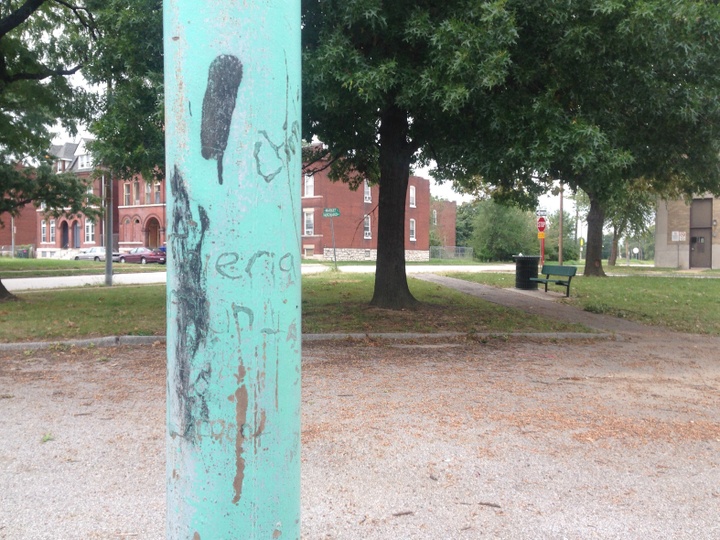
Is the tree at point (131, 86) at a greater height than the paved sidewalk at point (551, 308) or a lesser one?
greater

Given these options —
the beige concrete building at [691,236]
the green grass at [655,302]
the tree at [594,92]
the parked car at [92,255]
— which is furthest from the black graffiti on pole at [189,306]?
the parked car at [92,255]

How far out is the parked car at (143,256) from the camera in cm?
4828

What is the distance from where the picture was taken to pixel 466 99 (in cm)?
773

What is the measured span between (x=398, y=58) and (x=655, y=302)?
35.6 ft

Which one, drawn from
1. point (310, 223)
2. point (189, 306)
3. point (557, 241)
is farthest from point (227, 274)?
point (557, 241)

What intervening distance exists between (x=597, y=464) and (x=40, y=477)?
3.90 metres

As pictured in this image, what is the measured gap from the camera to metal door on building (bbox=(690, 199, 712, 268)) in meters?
41.9

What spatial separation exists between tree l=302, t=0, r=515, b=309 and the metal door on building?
38.4 m

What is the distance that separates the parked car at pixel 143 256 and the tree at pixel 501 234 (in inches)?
1263

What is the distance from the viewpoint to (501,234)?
6322 cm

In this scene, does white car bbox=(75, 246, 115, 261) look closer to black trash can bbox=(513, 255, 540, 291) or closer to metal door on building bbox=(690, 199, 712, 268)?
black trash can bbox=(513, 255, 540, 291)

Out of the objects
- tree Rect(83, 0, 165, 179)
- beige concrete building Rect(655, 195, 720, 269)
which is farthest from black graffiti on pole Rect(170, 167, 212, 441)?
beige concrete building Rect(655, 195, 720, 269)

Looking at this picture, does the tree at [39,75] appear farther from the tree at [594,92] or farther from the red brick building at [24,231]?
the red brick building at [24,231]

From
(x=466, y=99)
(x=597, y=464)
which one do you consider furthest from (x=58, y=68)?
(x=597, y=464)
